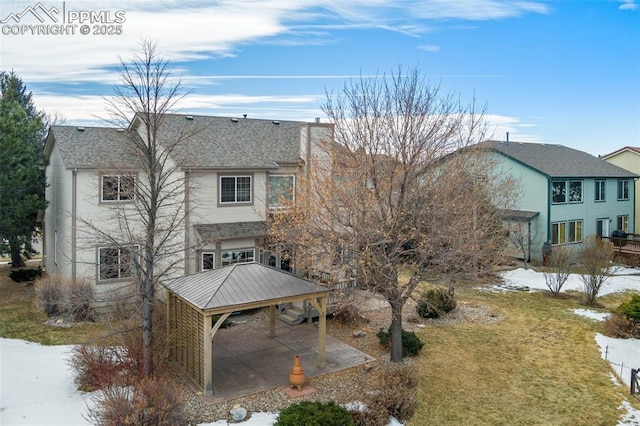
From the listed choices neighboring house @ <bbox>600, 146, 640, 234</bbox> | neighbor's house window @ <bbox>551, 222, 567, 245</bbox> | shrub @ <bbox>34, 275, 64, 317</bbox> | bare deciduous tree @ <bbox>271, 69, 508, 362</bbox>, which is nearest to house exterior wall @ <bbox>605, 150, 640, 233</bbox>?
Answer: neighboring house @ <bbox>600, 146, 640, 234</bbox>

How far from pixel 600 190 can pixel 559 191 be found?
5.01 metres

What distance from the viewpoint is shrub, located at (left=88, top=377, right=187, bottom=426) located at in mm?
8752

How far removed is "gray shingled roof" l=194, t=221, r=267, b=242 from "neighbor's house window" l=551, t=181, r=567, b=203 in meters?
19.7

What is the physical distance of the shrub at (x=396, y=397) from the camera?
10.8 metres

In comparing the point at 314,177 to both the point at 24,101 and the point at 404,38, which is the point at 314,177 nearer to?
the point at 404,38

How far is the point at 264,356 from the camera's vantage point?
14359 millimetres

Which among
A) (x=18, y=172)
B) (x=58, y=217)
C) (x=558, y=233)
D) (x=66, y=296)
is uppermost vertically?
(x=18, y=172)

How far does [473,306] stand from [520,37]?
35.6 feet

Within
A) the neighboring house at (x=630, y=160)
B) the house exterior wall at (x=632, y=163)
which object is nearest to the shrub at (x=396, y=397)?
the house exterior wall at (x=632, y=163)

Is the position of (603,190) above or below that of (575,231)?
above

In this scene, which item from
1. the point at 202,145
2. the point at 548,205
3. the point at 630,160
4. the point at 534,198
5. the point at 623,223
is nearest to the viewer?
the point at 202,145

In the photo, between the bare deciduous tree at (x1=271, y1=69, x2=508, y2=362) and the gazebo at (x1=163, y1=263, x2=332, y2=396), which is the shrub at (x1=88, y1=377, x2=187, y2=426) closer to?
the gazebo at (x1=163, y1=263, x2=332, y2=396)

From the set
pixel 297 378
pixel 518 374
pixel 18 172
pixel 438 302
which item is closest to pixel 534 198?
pixel 438 302

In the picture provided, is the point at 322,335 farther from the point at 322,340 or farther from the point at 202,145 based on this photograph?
the point at 202,145
